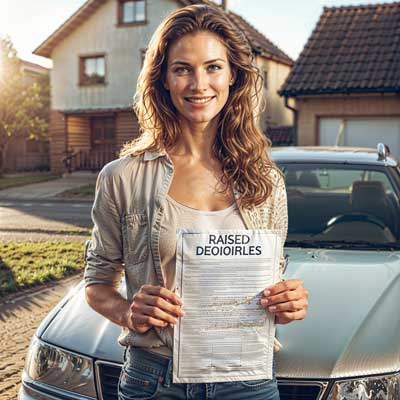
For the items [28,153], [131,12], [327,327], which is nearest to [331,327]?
[327,327]

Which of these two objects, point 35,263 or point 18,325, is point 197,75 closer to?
point 18,325

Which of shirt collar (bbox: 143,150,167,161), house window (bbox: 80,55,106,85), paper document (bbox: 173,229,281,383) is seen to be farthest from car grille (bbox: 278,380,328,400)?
house window (bbox: 80,55,106,85)

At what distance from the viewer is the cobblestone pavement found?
421 cm

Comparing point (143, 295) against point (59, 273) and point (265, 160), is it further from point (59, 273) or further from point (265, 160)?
point (59, 273)

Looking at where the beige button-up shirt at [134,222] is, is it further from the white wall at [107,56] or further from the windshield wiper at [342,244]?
the white wall at [107,56]

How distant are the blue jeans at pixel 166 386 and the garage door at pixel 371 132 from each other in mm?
16029

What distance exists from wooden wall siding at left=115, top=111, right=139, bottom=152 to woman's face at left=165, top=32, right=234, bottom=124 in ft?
83.5

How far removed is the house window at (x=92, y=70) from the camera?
27.7 m

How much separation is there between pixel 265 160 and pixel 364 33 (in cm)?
1847

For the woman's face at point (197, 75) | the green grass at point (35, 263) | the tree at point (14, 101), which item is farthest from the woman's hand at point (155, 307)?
the tree at point (14, 101)

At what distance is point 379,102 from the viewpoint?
17609 mm

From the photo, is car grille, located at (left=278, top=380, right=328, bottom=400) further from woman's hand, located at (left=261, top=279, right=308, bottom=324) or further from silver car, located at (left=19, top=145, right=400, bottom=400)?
woman's hand, located at (left=261, top=279, right=308, bottom=324)

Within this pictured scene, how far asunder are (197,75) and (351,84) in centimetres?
1632

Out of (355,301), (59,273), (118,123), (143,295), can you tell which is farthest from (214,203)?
(118,123)
